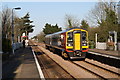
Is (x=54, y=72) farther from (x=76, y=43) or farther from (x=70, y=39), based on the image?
(x=70, y=39)

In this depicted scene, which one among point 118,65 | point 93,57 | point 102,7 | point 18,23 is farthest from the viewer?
point 18,23

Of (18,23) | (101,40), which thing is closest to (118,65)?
(101,40)

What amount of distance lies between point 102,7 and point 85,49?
28.9 meters

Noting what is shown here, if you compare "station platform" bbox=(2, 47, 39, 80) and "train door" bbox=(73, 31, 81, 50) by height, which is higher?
"train door" bbox=(73, 31, 81, 50)

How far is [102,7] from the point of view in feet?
149

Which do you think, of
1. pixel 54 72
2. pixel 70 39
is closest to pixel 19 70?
pixel 54 72

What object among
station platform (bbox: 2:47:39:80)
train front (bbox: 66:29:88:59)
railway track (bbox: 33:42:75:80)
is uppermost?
train front (bbox: 66:29:88:59)

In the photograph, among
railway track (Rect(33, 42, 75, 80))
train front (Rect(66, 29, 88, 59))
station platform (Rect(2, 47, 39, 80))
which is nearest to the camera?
station platform (Rect(2, 47, 39, 80))

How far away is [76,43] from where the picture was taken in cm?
1858

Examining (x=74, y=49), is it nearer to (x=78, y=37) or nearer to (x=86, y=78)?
(x=78, y=37)

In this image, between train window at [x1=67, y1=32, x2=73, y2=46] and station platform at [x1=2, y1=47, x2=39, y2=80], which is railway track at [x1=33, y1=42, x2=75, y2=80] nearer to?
station platform at [x1=2, y1=47, x2=39, y2=80]

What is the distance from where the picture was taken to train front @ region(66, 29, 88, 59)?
18.5 m

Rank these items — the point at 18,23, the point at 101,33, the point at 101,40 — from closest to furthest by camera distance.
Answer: the point at 101,33, the point at 101,40, the point at 18,23

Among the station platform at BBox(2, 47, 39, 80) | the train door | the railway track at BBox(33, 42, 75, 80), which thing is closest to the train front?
the train door
